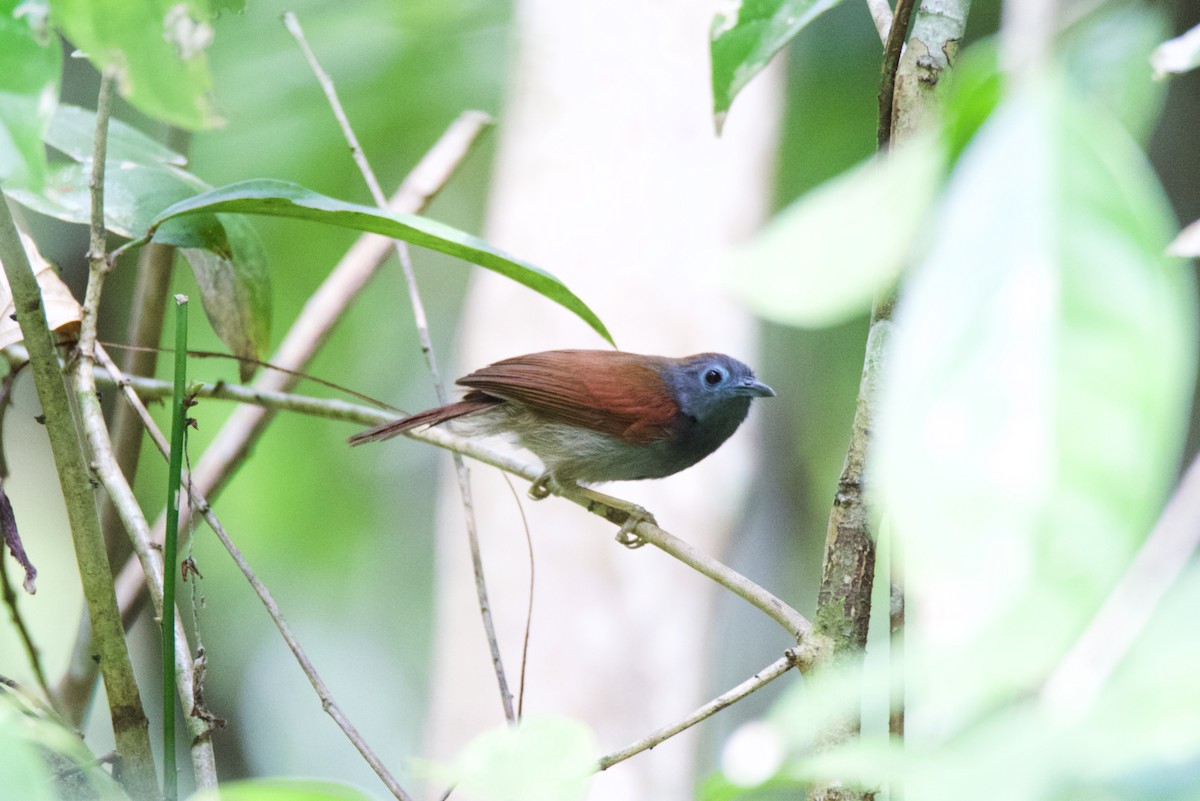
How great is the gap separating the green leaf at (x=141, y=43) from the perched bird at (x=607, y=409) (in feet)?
8.44

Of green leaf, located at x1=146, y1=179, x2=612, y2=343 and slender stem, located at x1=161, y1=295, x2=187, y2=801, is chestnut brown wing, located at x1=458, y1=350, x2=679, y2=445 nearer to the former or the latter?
green leaf, located at x1=146, y1=179, x2=612, y2=343

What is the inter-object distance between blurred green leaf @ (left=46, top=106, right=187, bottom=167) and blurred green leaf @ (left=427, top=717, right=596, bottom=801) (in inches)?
72.4

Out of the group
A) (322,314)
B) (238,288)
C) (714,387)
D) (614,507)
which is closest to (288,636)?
(238,288)

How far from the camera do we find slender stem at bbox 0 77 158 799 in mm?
1394

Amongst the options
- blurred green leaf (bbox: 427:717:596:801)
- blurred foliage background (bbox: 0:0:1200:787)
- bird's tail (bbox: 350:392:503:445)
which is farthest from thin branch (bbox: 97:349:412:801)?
blurred foliage background (bbox: 0:0:1200:787)

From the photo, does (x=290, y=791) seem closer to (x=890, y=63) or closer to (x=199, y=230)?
(x=890, y=63)

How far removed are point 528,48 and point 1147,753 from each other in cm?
544

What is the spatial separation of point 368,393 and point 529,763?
22.5ft

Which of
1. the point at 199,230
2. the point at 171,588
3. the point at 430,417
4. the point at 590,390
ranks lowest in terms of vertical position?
the point at 171,588

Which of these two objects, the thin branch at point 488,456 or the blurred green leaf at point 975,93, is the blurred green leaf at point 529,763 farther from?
the thin branch at point 488,456

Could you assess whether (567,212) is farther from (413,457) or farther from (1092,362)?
(1092,362)

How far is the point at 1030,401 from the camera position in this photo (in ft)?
1.58

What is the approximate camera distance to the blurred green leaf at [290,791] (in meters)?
0.59

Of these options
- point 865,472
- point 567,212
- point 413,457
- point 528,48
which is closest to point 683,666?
point 567,212
